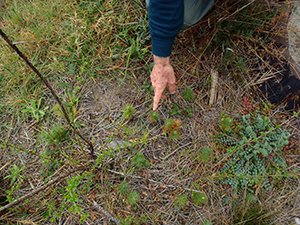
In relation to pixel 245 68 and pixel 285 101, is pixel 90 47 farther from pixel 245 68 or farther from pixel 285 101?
pixel 285 101

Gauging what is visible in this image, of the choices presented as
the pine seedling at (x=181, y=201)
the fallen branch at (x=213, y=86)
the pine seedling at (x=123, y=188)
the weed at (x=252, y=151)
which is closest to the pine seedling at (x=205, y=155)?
the weed at (x=252, y=151)

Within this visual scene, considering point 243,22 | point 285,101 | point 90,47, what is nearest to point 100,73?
point 90,47

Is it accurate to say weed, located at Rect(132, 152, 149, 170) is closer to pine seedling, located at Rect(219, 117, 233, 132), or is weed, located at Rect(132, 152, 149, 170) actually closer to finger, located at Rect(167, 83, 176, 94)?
finger, located at Rect(167, 83, 176, 94)

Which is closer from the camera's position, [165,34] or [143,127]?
[165,34]

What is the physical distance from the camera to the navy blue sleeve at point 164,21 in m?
1.50

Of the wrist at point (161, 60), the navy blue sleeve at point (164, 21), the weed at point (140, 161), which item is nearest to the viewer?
the navy blue sleeve at point (164, 21)

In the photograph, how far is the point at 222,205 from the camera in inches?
79.6

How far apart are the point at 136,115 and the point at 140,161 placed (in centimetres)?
53

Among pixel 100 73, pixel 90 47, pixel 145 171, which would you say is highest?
pixel 90 47

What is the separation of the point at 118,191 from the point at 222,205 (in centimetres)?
111

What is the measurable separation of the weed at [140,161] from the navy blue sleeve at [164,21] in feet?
3.44

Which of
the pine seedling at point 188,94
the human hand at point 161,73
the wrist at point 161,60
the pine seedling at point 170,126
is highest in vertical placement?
the wrist at point 161,60

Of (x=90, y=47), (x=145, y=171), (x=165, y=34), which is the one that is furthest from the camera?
(x=90, y=47)

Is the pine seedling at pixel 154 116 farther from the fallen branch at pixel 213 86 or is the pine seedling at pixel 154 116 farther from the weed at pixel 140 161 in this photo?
the fallen branch at pixel 213 86
